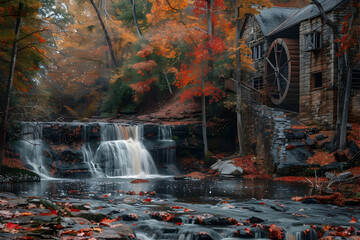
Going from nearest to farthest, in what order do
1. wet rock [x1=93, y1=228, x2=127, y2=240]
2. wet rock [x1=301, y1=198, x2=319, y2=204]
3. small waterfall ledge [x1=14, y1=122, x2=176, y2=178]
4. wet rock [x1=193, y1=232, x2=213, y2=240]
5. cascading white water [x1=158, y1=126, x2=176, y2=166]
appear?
1. wet rock [x1=93, y1=228, x2=127, y2=240]
2. wet rock [x1=193, y1=232, x2=213, y2=240]
3. wet rock [x1=301, y1=198, x2=319, y2=204]
4. small waterfall ledge [x1=14, y1=122, x2=176, y2=178]
5. cascading white water [x1=158, y1=126, x2=176, y2=166]

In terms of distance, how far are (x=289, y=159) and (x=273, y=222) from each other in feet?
27.8

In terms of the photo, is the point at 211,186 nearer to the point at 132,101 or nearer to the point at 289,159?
the point at 289,159

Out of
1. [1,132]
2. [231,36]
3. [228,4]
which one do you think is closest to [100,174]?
[1,132]

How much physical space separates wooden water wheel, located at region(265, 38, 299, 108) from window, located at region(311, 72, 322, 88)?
7.01 ft

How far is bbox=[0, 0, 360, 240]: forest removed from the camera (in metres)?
6.54

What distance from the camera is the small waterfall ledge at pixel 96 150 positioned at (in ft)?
52.2

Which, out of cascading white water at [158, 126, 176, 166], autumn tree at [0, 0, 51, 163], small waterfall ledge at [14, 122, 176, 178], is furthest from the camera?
cascading white water at [158, 126, 176, 166]

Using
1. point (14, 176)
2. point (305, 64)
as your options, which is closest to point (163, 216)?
point (14, 176)

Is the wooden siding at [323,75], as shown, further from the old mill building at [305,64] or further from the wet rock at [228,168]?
the wet rock at [228,168]

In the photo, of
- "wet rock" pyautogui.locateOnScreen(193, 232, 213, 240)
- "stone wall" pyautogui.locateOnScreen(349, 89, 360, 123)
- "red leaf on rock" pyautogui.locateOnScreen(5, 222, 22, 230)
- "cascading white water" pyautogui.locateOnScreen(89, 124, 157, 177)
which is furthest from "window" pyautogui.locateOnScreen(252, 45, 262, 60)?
"red leaf on rock" pyautogui.locateOnScreen(5, 222, 22, 230)

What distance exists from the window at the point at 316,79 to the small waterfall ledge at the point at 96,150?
26.5ft

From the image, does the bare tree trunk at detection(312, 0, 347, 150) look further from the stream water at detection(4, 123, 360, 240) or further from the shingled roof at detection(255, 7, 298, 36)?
the shingled roof at detection(255, 7, 298, 36)

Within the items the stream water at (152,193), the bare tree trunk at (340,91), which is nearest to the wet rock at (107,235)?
the stream water at (152,193)

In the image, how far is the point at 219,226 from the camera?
632cm
